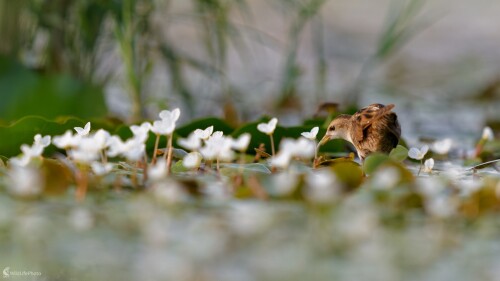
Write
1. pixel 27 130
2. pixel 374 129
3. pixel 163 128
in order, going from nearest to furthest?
pixel 163 128 < pixel 27 130 < pixel 374 129

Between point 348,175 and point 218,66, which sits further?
point 218,66

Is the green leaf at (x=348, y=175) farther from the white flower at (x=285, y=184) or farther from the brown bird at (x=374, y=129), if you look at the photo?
the brown bird at (x=374, y=129)

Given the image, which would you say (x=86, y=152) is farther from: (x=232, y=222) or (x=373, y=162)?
(x=373, y=162)

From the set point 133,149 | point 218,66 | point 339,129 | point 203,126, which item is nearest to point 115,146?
point 133,149

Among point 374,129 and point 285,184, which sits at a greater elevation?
point 374,129

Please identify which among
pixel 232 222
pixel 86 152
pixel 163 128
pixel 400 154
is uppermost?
pixel 400 154

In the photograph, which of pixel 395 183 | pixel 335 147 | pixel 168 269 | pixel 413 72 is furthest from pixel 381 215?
pixel 413 72

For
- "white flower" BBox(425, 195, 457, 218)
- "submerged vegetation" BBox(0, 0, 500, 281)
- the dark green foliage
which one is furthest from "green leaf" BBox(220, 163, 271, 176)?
the dark green foliage
